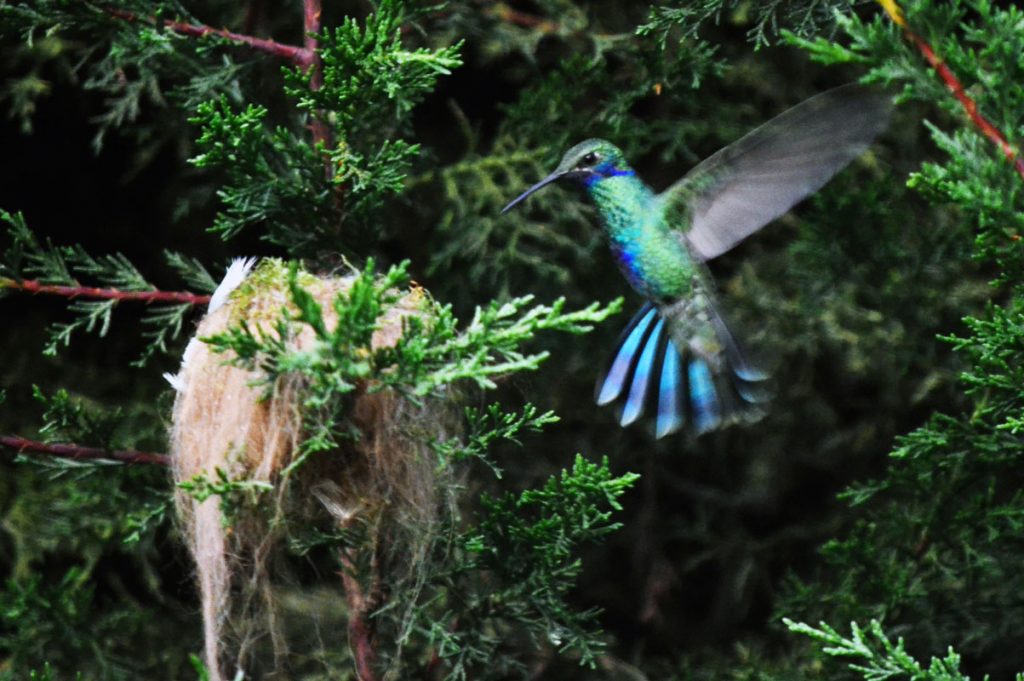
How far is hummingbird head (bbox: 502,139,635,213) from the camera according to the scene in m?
2.63

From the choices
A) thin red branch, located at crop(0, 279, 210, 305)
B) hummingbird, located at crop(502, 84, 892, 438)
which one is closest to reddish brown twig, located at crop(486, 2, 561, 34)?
hummingbird, located at crop(502, 84, 892, 438)

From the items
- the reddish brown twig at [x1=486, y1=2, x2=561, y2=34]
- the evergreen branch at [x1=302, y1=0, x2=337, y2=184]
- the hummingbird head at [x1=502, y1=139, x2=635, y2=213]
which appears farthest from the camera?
the reddish brown twig at [x1=486, y1=2, x2=561, y2=34]

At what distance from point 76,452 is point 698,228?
4.74 ft

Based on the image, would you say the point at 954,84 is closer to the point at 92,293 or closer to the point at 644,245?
the point at 644,245

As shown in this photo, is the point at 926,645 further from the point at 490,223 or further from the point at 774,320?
the point at 490,223

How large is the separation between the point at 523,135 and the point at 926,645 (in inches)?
66.4

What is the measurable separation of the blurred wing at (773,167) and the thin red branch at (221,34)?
33.8 inches

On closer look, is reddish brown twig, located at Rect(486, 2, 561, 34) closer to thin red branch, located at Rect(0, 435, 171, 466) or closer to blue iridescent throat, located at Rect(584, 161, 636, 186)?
blue iridescent throat, located at Rect(584, 161, 636, 186)

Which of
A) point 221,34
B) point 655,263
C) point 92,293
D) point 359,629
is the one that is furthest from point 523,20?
point 359,629

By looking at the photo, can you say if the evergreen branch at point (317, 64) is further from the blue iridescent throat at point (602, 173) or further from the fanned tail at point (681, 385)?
the fanned tail at point (681, 385)

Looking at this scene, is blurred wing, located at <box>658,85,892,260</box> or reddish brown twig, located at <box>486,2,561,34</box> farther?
reddish brown twig, located at <box>486,2,561,34</box>

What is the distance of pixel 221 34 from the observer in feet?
8.21

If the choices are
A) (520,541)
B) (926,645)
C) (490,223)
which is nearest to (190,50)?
(490,223)

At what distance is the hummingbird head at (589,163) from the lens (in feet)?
8.63
